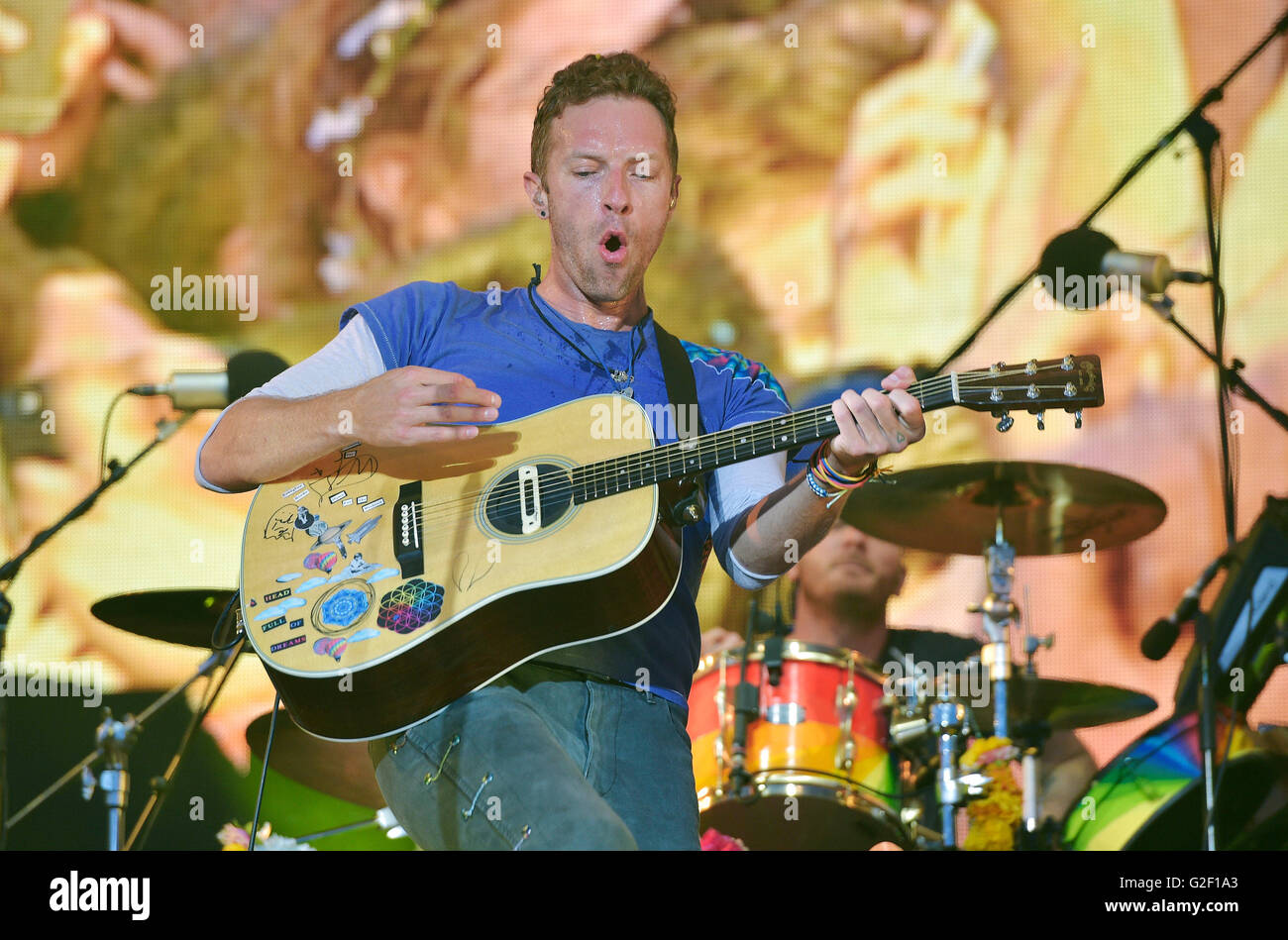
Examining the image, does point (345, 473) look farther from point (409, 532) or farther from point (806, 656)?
point (806, 656)

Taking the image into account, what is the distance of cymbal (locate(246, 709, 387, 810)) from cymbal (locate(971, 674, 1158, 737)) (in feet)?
6.86

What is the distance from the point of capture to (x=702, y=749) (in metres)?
4.39

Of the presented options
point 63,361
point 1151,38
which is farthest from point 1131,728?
point 63,361

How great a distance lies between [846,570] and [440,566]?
2.80 m

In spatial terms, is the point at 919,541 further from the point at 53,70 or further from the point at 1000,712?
the point at 53,70

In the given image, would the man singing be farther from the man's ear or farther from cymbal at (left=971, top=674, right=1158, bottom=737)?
cymbal at (left=971, top=674, right=1158, bottom=737)

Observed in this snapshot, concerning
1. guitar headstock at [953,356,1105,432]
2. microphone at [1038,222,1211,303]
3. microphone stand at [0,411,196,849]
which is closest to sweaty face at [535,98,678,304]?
guitar headstock at [953,356,1105,432]

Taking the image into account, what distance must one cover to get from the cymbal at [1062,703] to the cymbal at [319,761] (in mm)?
2090

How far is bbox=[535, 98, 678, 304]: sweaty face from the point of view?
2.97 meters

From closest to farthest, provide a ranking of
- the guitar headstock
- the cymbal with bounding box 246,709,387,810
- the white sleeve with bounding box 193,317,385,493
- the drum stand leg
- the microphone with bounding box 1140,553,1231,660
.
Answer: the guitar headstock
the white sleeve with bounding box 193,317,385,493
the microphone with bounding box 1140,553,1231,660
the drum stand leg
the cymbal with bounding box 246,709,387,810

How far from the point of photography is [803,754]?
4293 mm

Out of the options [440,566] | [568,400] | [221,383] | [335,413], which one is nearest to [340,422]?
[335,413]

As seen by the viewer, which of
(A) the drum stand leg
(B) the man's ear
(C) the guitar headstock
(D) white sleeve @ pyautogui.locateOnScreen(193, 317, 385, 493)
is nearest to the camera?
(C) the guitar headstock

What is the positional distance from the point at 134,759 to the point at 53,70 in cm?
301
